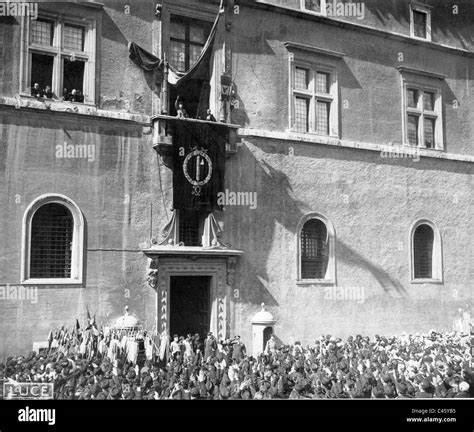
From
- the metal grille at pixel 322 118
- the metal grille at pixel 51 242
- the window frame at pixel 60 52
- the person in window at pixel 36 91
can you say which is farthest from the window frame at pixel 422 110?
the person in window at pixel 36 91

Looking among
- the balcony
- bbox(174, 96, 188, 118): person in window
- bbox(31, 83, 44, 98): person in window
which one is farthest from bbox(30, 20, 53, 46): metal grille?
bbox(174, 96, 188, 118): person in window

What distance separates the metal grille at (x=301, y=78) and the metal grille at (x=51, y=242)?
274 inches

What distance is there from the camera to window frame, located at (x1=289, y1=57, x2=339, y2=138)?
50.5 feet

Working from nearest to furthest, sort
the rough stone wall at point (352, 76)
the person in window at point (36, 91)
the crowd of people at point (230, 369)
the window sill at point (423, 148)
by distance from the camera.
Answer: the crowd of people at point (230, 369), the person in window at point (36, 91), the rough stone wall at point (352, 76), the window sill at point (423, 148)

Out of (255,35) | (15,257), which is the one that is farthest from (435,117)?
(15,257)

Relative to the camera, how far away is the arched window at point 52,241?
1185 centimetres

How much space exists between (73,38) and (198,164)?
151 inches

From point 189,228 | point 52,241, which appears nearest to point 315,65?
point 189,228

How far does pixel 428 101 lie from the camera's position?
17.7 m

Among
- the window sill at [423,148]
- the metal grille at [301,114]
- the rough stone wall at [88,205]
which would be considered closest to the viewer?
the rough stone wall at [88,205]

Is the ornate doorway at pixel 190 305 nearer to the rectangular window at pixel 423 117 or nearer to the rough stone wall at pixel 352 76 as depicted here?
the rough stone wall at pixel 352 76

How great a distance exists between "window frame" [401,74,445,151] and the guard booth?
267 inches

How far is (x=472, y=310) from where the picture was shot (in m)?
17.2

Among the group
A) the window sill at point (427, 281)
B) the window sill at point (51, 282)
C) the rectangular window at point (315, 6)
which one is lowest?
the window sill at point (51, 282)
